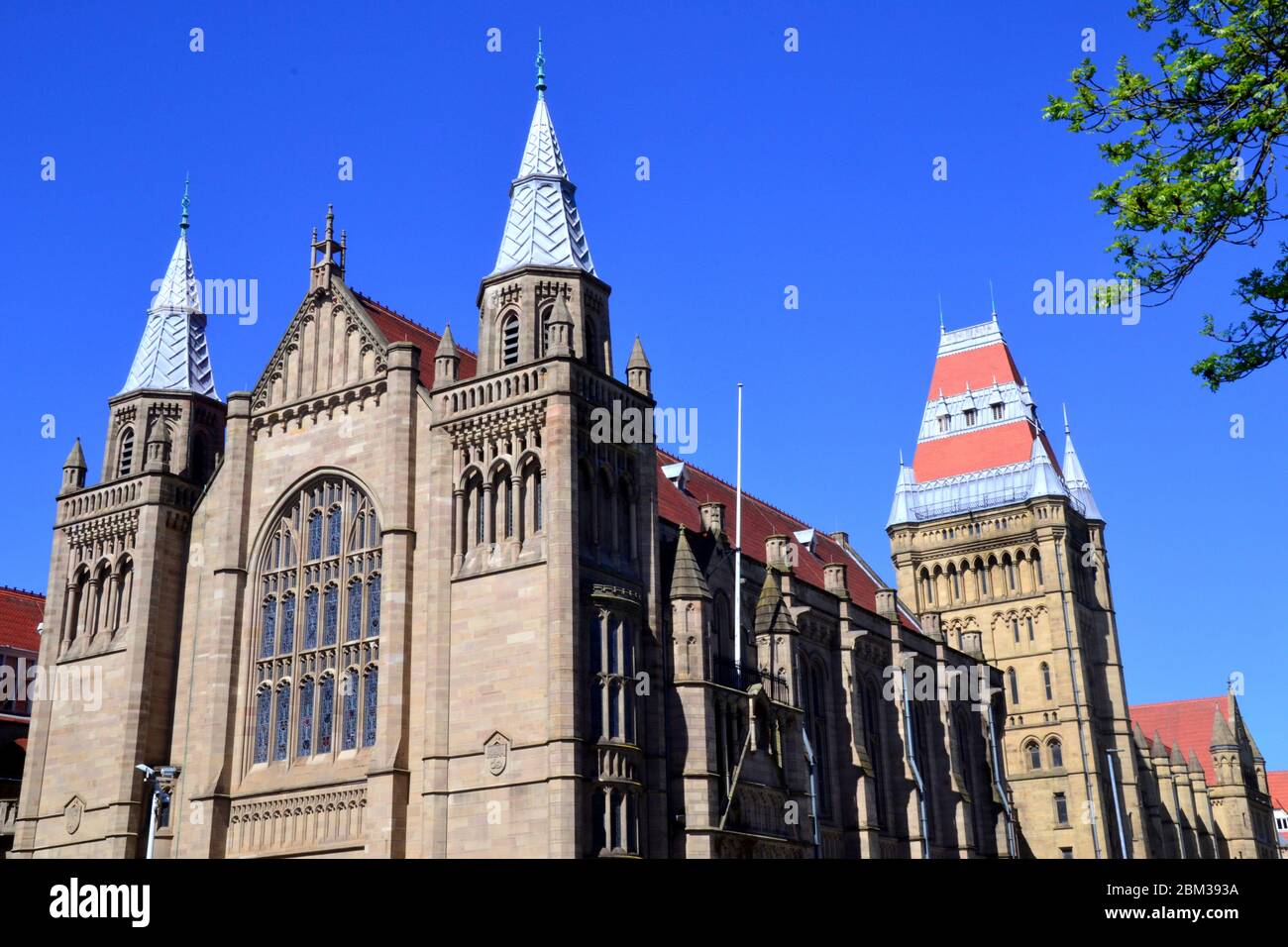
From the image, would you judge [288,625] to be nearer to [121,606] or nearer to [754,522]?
[121,606]

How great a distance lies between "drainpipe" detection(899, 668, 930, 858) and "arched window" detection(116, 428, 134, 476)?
32092 millimetres

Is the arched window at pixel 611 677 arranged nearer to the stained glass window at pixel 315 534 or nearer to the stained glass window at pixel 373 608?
the stained glass window at pixel 373 608

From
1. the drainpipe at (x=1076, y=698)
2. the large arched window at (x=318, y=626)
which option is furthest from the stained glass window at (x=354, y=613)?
the drainpipe at (x=1076, y=698)

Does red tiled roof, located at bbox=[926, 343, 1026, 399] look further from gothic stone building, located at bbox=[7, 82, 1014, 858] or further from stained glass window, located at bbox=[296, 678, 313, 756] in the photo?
stained glass window, located at bbox=[296, 678, 313, 756]

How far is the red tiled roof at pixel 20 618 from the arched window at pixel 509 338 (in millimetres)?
30140

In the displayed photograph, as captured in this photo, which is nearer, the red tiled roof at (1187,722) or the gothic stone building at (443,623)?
the gothic stone building at (443,623)

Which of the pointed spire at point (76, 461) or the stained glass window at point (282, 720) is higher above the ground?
the pointed spire at point (76, 461)

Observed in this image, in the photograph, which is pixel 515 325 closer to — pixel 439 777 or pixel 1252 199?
pixel 439 777

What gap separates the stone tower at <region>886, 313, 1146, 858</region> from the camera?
7131cm

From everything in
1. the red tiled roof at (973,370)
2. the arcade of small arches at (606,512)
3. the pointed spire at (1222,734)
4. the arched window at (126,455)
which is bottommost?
the arcade of small arches at (606,512)

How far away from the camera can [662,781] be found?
3881 cm

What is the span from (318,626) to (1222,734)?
247 ft

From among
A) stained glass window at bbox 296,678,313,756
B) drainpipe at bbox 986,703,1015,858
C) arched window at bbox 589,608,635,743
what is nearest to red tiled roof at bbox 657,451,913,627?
drainpipe at bbox 986,703,1015,858

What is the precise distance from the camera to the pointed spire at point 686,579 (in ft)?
136
